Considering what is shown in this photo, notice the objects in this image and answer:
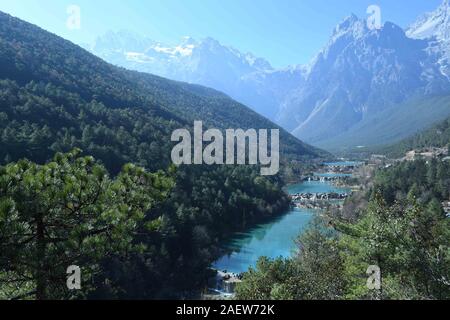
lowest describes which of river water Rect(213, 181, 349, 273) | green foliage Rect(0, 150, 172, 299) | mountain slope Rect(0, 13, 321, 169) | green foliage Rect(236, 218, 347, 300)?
river water Rect(213, 181, 349, 273)

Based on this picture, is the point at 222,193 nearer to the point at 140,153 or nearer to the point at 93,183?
the point at 140,153

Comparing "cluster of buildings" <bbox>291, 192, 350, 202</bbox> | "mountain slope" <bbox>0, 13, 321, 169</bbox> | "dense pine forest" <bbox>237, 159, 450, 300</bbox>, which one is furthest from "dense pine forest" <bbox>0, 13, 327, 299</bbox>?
"cluster of buildings" <bbox>291, 192, 350, 202</bbox>

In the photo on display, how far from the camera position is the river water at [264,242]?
2539 inches

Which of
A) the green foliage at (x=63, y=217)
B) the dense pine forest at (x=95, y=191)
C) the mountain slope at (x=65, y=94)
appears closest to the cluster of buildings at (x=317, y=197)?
the dense pine forest at (x=95, y=191)

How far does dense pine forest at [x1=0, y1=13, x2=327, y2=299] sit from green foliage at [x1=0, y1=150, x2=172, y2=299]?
24mm

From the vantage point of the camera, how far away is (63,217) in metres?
9.80

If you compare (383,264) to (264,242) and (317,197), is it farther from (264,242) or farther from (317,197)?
(317,197)

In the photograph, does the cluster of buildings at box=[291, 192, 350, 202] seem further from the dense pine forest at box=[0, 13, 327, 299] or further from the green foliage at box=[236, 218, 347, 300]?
the green foliage at box=[236, 218, 347, 300]

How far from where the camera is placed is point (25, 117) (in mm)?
78625

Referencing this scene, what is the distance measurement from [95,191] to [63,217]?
875mm

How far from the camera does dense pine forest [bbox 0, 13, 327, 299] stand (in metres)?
9.41

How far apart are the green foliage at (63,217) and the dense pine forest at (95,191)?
0.08 feet

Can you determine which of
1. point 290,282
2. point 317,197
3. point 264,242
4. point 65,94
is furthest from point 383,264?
point 317,197

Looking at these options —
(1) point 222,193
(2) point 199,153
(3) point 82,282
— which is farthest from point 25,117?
(3) point 82,282
